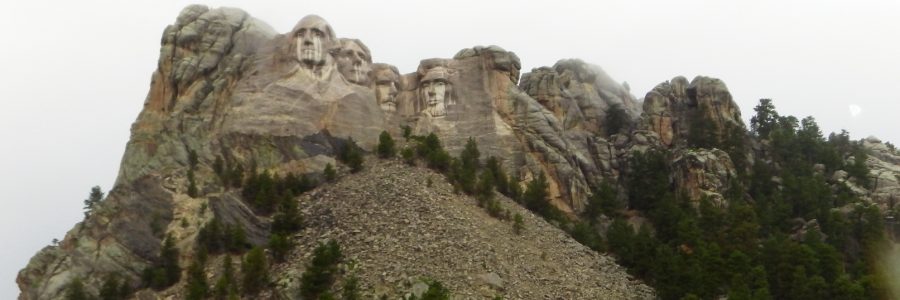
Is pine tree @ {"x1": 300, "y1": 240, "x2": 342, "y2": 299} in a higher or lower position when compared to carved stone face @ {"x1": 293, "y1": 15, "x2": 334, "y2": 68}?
lower

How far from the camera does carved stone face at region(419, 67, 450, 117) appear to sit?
94.9 metres

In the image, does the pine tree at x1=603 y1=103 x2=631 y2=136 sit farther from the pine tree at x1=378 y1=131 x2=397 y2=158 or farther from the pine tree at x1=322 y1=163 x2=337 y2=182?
the pine tree at x1=322 y1=163 x2=337 y2=182

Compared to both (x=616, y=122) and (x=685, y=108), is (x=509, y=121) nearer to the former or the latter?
(x=616, y=122)

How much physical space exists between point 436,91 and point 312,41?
10144 mm

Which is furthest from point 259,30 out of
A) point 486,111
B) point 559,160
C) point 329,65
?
point 559,160

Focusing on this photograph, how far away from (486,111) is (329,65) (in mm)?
11760

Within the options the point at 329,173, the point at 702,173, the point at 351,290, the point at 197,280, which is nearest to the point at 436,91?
the point at 329,173

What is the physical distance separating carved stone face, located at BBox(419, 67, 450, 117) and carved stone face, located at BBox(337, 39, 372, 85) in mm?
4567

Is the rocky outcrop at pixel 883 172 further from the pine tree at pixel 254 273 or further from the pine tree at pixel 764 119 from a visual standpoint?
the pine tree at pixel 254 273

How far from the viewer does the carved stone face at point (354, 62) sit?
91.9 meters

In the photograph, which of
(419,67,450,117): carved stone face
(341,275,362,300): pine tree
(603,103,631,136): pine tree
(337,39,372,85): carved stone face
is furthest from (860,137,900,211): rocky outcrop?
(341,275,362,300): pine tree

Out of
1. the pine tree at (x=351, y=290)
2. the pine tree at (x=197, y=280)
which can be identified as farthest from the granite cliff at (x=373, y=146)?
the pine tree at (x=197, y=280)

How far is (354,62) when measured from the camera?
3649 inches

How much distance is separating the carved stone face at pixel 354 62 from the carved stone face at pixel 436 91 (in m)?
4.57
